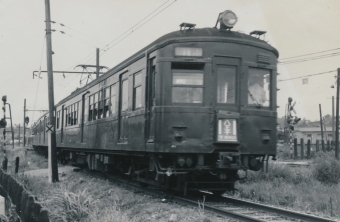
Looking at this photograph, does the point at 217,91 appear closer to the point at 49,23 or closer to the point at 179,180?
the point at 179,180

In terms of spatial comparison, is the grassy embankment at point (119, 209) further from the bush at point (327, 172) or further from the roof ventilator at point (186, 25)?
the bush at point (327, 172)

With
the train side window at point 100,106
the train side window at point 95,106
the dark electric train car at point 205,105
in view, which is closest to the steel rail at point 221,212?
the dark electric train car at point 205,105

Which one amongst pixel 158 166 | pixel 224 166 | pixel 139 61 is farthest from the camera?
pixel 139 61

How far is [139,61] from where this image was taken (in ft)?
31.5

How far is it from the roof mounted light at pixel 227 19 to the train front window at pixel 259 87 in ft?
3.33

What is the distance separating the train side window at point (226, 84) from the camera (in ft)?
28.0

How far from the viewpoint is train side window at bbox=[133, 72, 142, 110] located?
375 inches

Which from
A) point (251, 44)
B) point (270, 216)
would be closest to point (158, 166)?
point (270, 216)

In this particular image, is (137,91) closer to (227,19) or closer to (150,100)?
(150,100)

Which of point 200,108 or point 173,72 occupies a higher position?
point 173,72

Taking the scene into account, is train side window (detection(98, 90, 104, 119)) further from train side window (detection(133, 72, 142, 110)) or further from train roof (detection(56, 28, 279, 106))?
train roof (detection(56, 28, 279, 106))

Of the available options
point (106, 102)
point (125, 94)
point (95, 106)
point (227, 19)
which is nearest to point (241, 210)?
point (227, 19)

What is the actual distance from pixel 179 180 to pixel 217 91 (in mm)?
1937

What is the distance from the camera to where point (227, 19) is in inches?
351
